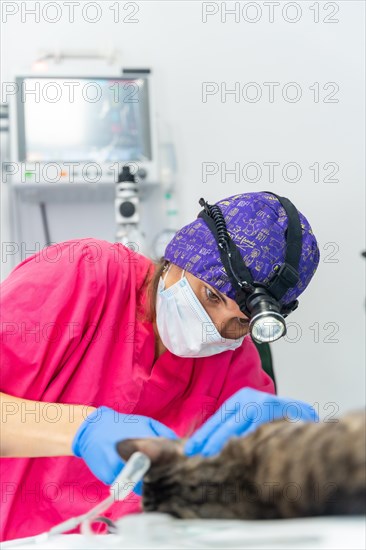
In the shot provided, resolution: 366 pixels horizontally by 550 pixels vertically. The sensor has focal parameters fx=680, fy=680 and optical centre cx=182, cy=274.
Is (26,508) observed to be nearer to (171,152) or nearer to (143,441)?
(143,441)

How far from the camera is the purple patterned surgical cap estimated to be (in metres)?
1.22

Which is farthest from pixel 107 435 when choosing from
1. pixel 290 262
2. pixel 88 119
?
pixel 88 119

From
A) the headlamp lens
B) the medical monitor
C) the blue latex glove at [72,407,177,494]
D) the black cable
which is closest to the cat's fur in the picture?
the blue latex glove at [72,407,177,494]

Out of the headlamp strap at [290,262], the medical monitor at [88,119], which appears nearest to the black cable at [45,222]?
the medical monitor at [88,119]

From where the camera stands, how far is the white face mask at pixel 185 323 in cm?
129

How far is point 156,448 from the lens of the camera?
76 centimetres

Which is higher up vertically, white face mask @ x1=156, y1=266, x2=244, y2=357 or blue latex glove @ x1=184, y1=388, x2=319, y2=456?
white face mask @ x1=156, y1=266, x2=244, y2=357

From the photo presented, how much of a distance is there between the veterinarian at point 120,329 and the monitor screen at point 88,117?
1052 mm

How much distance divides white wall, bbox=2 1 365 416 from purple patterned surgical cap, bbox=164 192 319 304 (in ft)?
4.23

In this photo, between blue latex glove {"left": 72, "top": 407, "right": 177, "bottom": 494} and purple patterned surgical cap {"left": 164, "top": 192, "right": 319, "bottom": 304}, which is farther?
purple patterned surgical cap {"left": 164, "top": 192, "right": 319, "bottom": 304}

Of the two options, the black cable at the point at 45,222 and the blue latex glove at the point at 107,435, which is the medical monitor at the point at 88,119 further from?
the blue latex glove at the point at 107,435

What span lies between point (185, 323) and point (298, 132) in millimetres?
1522

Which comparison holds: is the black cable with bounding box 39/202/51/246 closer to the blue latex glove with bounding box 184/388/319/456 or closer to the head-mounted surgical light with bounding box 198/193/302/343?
the head-mounted surgical light with bounding box 198/193/302/343

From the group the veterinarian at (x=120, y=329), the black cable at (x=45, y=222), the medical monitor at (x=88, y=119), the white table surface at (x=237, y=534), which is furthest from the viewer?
the black cable at (x=45, y=222)
